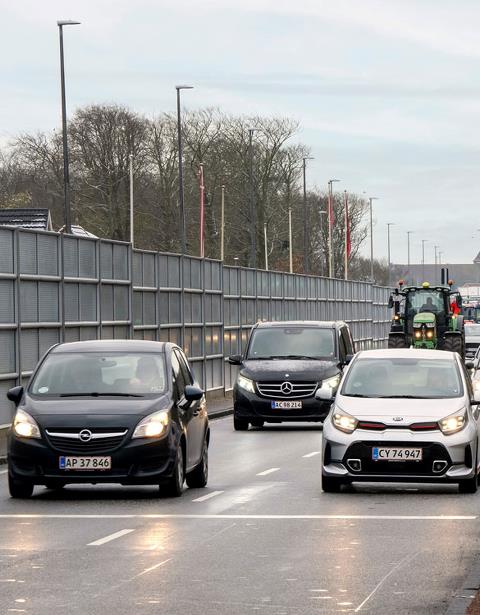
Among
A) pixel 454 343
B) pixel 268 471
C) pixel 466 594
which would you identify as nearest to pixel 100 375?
pixel 268 471

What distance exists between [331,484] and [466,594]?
755cm

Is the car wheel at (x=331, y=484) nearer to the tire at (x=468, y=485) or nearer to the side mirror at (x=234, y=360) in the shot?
the tire at (x=468, y=485)

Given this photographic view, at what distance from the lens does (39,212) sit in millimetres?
66188

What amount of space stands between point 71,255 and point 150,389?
537 inches

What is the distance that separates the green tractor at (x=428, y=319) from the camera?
55.8m

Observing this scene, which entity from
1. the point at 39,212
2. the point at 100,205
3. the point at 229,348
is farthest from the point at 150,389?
the point at 100,205

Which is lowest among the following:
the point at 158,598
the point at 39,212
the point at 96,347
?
the point at 158,598

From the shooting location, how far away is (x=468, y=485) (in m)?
17.6

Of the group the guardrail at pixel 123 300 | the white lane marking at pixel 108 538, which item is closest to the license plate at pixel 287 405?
the guardrail at pixel 123 300

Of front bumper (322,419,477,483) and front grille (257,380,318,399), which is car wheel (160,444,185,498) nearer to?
front bumper (322,419,477,483)

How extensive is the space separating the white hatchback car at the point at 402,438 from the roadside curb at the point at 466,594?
5.58 m

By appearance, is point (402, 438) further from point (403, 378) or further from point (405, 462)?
point (403, 378)

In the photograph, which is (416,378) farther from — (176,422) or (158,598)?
(158,598)

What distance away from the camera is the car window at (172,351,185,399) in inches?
692
